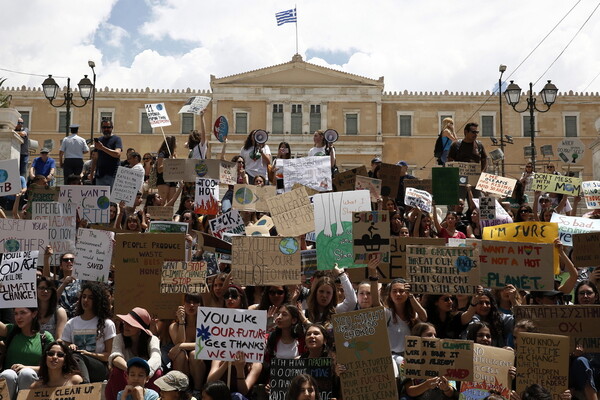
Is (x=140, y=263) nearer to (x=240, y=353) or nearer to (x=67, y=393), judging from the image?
(x=240, y=353)

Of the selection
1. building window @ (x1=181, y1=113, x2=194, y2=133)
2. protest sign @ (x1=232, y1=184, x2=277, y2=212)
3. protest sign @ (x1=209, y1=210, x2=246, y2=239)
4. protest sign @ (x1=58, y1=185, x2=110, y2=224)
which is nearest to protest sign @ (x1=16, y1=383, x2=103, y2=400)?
protest sign @ (x1=209, y1=210, x2=246, y2=239)

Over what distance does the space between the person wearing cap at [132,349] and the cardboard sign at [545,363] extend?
263cm

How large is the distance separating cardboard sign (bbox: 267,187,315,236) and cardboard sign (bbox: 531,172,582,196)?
3.95 metres

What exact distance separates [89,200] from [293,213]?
2620 millimetres

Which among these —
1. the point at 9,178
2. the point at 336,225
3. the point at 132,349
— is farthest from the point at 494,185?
the point at 132,349

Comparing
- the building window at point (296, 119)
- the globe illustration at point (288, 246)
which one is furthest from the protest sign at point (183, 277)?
the building window at point (296, 119)

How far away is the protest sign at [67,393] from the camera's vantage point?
6.46m

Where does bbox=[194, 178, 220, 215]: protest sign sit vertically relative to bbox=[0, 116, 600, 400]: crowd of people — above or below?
above

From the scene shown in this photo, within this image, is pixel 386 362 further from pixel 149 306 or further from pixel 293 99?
pixel 293 99

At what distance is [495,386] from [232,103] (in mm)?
49341

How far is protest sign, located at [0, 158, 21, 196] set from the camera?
418 inches

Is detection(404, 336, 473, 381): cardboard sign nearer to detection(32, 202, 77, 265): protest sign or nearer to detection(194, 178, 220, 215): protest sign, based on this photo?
detection(32, 202, 77, 265): protest sign

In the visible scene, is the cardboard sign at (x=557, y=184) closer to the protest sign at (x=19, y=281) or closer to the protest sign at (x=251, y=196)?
the protest sign at (x=251, y=196)

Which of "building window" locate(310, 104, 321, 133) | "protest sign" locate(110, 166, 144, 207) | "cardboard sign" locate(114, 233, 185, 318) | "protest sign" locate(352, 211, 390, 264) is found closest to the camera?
"protest sign" locate(352, 211, 390, 264)
